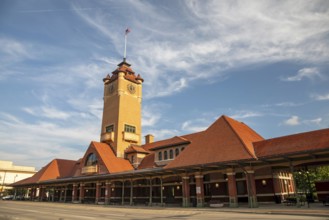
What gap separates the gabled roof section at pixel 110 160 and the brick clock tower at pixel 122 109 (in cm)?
154

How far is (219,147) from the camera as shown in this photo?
2859 cm

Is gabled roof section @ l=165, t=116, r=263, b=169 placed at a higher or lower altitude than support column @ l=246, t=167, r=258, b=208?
higher

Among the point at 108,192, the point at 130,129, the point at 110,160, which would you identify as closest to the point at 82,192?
the point at 110,160

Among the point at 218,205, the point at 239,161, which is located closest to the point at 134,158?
the point at 218,205

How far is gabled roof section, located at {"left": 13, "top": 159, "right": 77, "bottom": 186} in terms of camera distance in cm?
5603

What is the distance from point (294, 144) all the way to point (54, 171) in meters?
51.1

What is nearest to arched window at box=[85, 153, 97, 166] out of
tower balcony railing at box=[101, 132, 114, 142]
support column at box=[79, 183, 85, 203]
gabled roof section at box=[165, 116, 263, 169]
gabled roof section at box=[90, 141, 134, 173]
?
gabled roof section at box=[90, 141, 134, 173]

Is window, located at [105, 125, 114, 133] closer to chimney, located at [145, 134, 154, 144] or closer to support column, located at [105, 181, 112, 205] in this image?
chimney, located at [145, 134, 154, 144]

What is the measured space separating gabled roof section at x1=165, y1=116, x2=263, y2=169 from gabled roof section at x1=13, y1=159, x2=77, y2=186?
36.6 meters

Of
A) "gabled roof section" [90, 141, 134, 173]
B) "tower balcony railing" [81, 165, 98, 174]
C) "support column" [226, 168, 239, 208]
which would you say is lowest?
"support column" [226, 168, 239, 208]

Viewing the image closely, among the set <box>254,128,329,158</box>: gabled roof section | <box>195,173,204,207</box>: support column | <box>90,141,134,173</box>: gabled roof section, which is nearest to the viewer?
<box>254,128,329,158</box>: gabled roof section

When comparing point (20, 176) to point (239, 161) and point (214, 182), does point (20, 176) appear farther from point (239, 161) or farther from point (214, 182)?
point (239, 161)

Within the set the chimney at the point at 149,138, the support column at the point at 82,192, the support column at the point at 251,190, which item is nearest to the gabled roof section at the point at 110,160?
the support column at the point at 82,192

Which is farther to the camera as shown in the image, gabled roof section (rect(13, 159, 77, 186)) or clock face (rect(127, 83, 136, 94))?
clock face (rect(127, 83, 136, 94))
